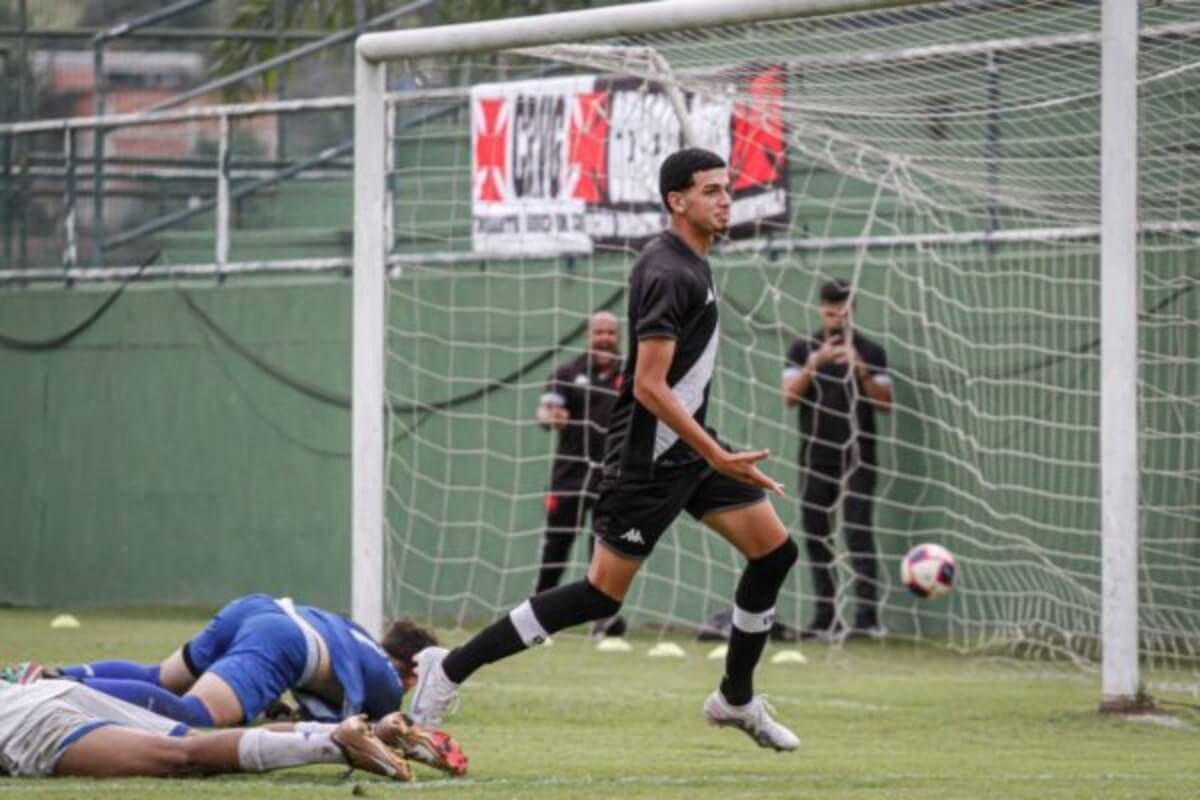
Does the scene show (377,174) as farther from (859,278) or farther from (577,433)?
(859,278)

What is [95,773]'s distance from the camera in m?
7.98

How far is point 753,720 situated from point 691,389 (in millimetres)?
1218

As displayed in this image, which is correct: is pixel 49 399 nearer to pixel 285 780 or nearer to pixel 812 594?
pixel 812 594

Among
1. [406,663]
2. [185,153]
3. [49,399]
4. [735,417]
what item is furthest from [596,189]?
[406,663]

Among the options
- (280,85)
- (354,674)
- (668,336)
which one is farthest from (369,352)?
(280,85)

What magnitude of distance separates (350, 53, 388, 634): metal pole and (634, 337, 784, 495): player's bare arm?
381cm

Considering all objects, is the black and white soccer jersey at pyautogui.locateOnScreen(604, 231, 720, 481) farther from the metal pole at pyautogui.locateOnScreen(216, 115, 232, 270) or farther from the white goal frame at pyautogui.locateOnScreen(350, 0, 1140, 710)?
the metal pole at pyautogui.locateOnScreen(216, 115, 232, 270)

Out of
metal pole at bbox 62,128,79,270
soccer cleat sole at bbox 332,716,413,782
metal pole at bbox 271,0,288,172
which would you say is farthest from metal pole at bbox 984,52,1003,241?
metal pole at bbox 62,128,79,270

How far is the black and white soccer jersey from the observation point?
869 centimetres

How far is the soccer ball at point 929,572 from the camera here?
13.9m

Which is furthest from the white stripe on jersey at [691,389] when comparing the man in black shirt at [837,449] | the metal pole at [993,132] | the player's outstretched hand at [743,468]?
the man in black shirt at [837,449]

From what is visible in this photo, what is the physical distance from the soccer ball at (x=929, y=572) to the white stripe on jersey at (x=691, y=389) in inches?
205

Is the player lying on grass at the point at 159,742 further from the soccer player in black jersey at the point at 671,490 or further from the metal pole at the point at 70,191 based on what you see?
the metal pole at the point at 70,191

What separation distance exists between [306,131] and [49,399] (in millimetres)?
2978
